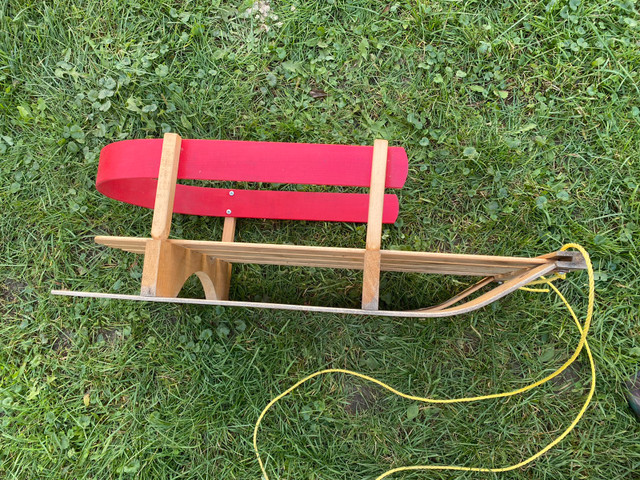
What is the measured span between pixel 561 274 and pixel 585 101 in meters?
1.45

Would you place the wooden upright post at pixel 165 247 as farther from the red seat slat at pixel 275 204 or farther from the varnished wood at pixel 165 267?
the red seat slat at pixel 275 204

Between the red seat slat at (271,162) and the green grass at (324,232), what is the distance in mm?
873

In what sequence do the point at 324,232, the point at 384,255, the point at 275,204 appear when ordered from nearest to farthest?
the point at 384,255, the point at 275,204, the point at 324,232

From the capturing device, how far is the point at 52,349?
9.00ft

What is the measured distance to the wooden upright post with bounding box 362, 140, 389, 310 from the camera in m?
1.75

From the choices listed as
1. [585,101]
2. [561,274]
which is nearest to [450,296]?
[561,274]

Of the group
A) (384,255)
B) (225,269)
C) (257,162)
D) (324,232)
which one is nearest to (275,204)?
(324,232)

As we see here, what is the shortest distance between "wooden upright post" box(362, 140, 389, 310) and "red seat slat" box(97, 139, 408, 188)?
1.6 inches

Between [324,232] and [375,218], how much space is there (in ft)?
3.09

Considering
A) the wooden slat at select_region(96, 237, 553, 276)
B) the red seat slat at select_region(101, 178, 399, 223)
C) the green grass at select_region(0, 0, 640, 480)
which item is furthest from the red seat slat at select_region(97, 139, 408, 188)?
the green grass at select_region(0, 0, 640, 480)

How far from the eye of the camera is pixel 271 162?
185 cm

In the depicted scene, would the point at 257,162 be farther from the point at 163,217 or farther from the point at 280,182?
the point at 163,217

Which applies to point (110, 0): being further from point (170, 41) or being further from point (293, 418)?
point (293, 418)

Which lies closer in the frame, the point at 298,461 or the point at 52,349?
the point at 298,461
